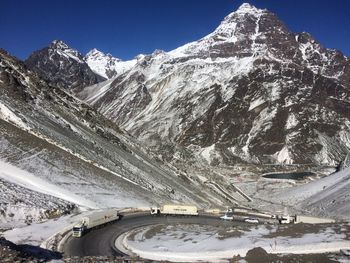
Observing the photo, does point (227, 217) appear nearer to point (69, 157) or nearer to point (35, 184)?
point (35, 184)

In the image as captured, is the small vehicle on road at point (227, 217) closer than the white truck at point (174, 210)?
Yes

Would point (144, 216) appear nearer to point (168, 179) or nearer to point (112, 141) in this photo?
point (168, 179)

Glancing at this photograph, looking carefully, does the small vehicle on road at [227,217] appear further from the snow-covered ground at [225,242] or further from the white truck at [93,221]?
the snow-covered ground at [225,242]

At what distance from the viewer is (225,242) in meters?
42.5

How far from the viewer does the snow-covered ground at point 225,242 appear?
39438 mm

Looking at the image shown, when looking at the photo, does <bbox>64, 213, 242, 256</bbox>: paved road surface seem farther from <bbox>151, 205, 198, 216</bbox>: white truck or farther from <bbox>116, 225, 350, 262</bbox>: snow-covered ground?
<bbox>116, 225, 350, 262</bbox>: snow-covered ground

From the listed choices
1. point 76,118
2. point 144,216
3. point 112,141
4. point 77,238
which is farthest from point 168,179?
point 77,238

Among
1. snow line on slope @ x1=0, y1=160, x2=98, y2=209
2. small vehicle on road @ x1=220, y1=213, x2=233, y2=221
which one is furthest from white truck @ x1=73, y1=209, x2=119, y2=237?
small vehicle on road @ x1=220, y1=213, x2=233, y2=221

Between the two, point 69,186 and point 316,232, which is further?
point 69,186

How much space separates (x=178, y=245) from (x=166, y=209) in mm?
22486

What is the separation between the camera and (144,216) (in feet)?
208

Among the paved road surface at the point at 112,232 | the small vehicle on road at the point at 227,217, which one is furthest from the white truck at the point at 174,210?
the small vehicle on road at the point at 227,217

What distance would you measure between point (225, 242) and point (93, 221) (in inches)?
646

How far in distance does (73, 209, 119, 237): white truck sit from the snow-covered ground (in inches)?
166
